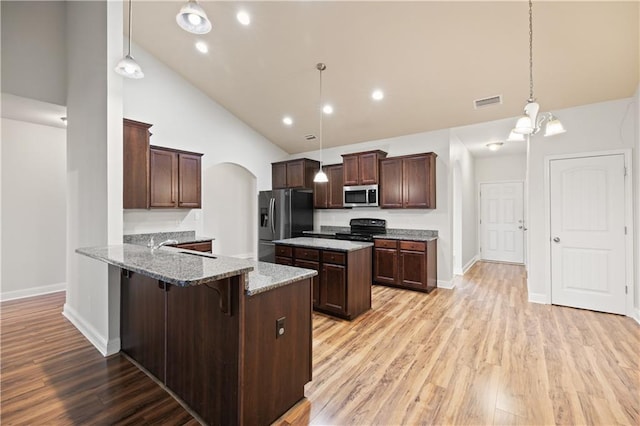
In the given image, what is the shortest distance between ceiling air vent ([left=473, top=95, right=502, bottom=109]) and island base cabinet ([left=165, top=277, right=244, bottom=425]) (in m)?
4.27

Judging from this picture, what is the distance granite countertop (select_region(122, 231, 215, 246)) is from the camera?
426 cm

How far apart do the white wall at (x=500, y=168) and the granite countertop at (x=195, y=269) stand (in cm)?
711

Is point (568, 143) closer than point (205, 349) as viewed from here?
No

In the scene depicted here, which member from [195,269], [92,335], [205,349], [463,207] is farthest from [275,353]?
[463,207]

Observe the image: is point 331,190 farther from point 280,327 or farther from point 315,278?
point 280,327

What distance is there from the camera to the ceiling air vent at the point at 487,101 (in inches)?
158

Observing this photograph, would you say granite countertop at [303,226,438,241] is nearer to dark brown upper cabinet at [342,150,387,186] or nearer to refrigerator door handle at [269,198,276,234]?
refrigerator door handle at [269,198,276,234]

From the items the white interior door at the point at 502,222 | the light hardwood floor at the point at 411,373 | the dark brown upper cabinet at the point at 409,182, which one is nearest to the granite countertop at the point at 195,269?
the light hardwood floor at the point at 411,373

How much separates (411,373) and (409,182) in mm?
3429

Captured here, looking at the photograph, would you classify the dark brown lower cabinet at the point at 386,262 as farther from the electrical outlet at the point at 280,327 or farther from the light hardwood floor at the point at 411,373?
the electrical outlet at the point at 280,327

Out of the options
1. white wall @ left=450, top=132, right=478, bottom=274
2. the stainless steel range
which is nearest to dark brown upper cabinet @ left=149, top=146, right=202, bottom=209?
the stainless steel range

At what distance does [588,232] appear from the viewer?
12.7 ft

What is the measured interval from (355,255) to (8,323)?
14.2 ft

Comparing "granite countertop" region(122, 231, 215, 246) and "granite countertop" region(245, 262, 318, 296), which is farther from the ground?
"granite countertop" region(122, 231, 215, 246)
